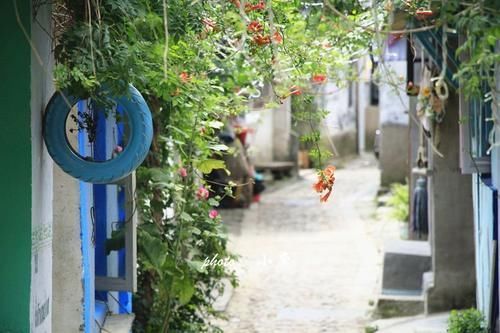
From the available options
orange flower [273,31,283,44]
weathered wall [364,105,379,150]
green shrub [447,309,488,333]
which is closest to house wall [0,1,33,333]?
orange flower [273,31,283,44]

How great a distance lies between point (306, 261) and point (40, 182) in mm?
10363

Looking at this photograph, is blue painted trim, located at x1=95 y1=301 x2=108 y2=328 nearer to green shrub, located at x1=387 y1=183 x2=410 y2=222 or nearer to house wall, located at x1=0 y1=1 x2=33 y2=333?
house wall, located at x1=0 y1=1 x2=33 y2=333

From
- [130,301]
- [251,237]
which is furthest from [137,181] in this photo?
[251,237]

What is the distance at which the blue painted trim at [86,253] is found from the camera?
7340 millimetres

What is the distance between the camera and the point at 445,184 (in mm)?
11352

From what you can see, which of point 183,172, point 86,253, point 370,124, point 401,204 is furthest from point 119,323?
point 370,124

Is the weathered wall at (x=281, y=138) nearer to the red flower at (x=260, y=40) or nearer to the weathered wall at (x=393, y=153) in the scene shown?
the weathered wall at (x=393, y=153)

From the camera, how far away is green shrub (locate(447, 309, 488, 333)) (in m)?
8.84

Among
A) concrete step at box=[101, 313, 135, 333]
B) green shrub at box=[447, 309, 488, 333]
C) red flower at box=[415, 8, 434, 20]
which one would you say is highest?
red flower at box=[415, 8, 434, 20]

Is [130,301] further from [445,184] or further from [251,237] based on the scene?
[251,237]

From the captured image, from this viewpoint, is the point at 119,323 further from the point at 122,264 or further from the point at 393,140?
the point at 393,140

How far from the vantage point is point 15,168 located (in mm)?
5535

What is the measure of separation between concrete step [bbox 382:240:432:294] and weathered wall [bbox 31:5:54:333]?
6712 millimetres

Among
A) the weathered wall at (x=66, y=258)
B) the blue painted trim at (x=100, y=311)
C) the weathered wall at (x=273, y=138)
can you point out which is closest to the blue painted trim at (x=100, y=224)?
the blue painted trim at (x=100, y=311)
